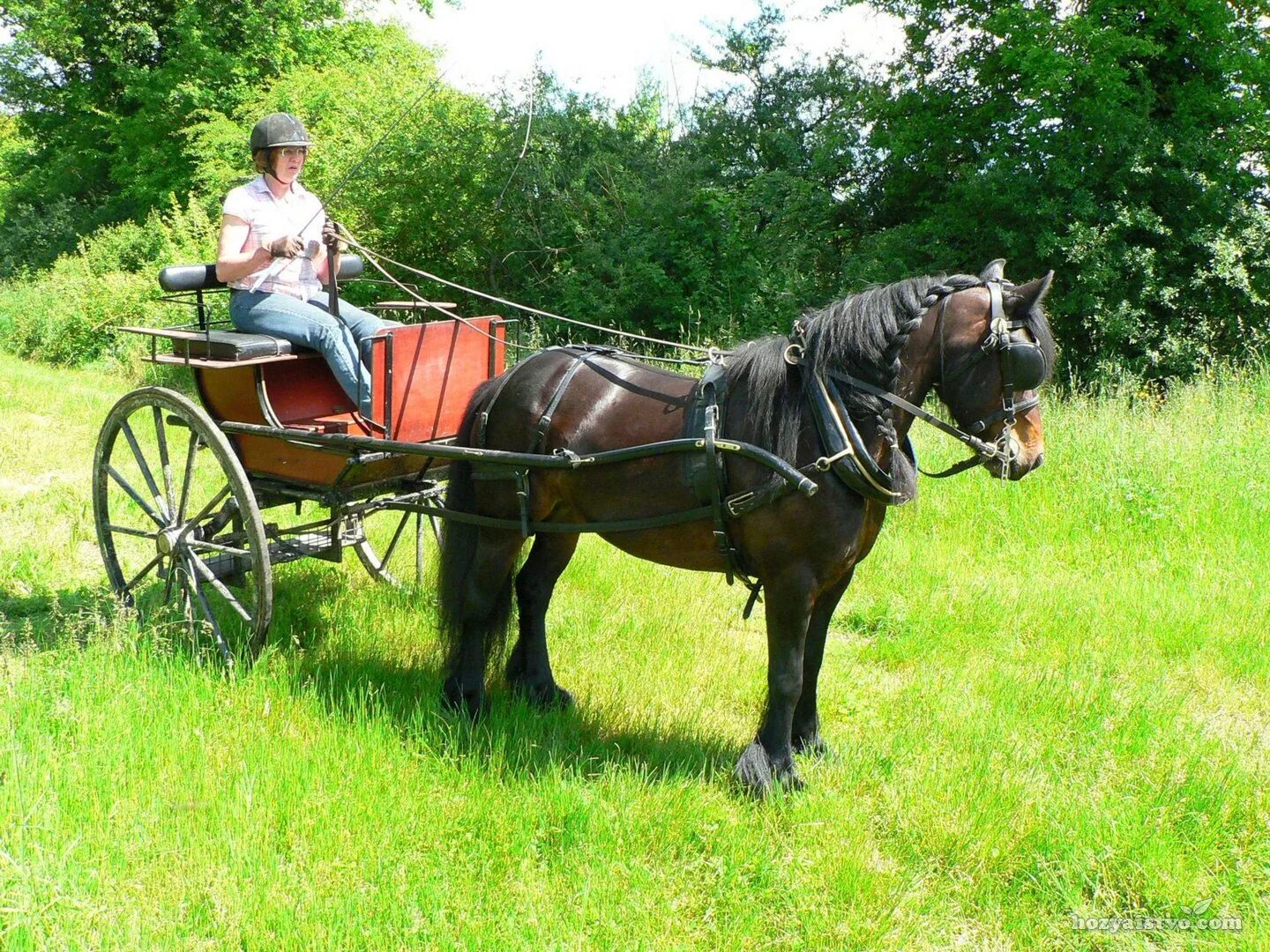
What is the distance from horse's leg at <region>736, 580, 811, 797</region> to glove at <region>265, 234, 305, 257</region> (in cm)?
255

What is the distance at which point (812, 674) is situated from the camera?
4.08 m

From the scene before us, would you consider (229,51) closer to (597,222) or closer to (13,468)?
(597,222)

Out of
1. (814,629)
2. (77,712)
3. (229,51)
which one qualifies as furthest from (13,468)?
(229,51)

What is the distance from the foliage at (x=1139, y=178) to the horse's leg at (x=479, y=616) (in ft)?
34.6

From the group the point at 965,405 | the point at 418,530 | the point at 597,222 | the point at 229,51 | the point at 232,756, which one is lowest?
the point at 232,756

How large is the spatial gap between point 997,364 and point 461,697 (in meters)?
2.57

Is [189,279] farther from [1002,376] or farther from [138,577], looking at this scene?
[1002,376]

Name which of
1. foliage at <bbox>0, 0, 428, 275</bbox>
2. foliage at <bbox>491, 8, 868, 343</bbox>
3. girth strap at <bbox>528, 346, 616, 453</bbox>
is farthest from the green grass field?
foliage at <bbox>0, 0, 428, 275</bbox>

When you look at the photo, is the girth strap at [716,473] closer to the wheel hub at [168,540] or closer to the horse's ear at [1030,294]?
the horse's ear at [1030,294]

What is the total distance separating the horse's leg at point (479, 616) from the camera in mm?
4309

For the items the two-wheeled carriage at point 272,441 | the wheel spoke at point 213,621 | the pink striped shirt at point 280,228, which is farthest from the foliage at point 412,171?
the wheel spoke at point 213,621

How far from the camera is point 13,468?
7.91 m

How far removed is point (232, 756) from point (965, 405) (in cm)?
289

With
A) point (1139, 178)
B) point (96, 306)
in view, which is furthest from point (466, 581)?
point (96, 306)
